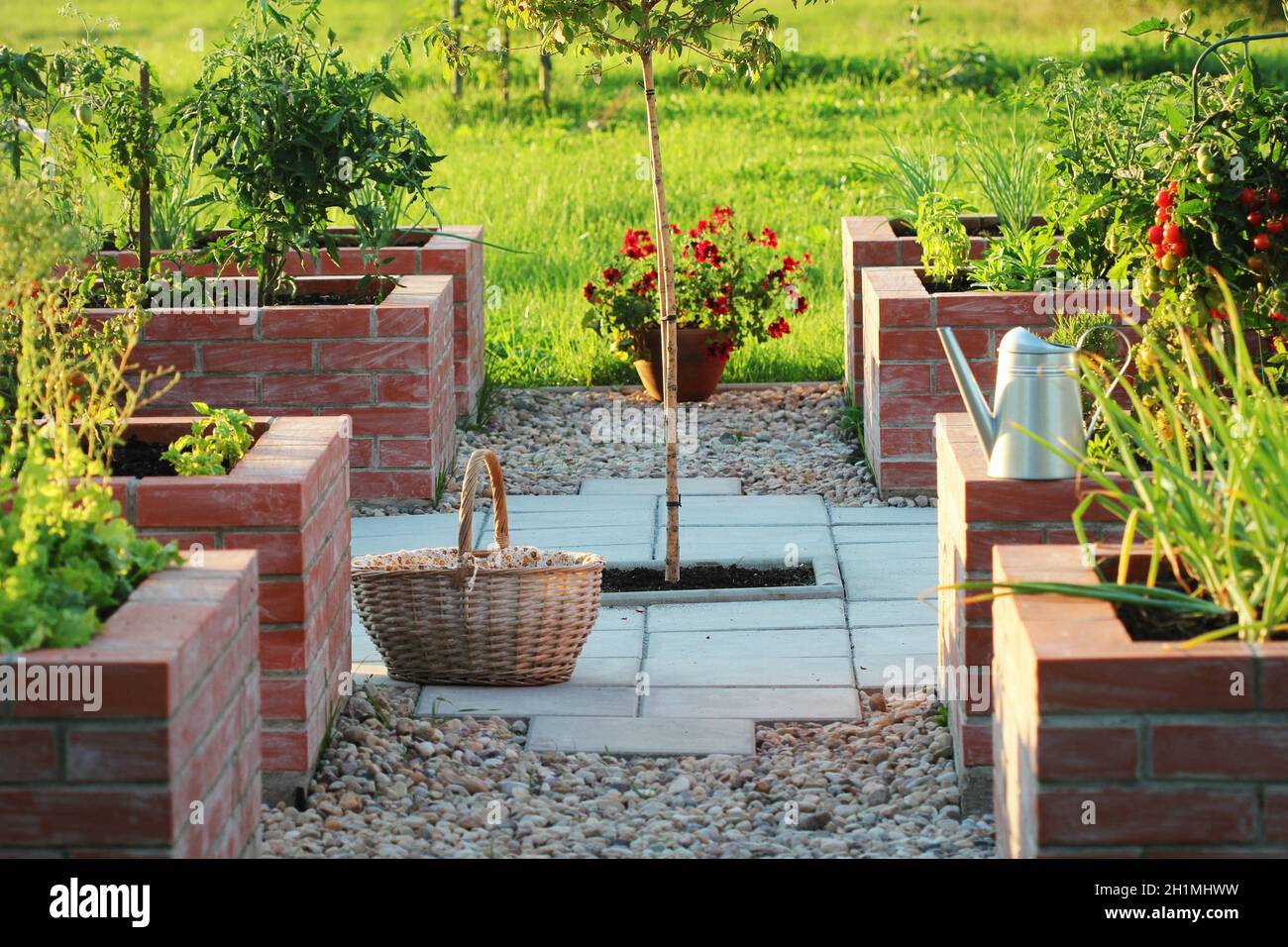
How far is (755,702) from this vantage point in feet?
14.5

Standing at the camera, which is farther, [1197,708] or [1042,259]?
[1042,259]

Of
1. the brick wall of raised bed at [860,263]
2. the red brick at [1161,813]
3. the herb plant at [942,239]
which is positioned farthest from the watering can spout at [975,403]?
the brick wall of raised bed at [860,263]

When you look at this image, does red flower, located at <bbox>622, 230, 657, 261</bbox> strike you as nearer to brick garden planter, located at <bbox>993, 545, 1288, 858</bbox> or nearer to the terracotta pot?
the terracotta pot

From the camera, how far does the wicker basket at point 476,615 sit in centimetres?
439

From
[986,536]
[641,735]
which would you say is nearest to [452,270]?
[641,735]

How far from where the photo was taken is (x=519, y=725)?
428 cm

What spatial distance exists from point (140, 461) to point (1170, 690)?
2.49 metres

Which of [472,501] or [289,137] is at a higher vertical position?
[289,137]

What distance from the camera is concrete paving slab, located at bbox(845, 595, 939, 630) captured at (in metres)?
5.06

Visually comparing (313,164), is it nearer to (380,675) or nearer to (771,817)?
(380,675)

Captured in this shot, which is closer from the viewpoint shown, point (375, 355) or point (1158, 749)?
point (1158, 749)

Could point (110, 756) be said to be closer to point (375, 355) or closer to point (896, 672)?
point (896, 672)

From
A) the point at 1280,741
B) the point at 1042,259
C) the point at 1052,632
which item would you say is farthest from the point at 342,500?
the point at 1042,259
